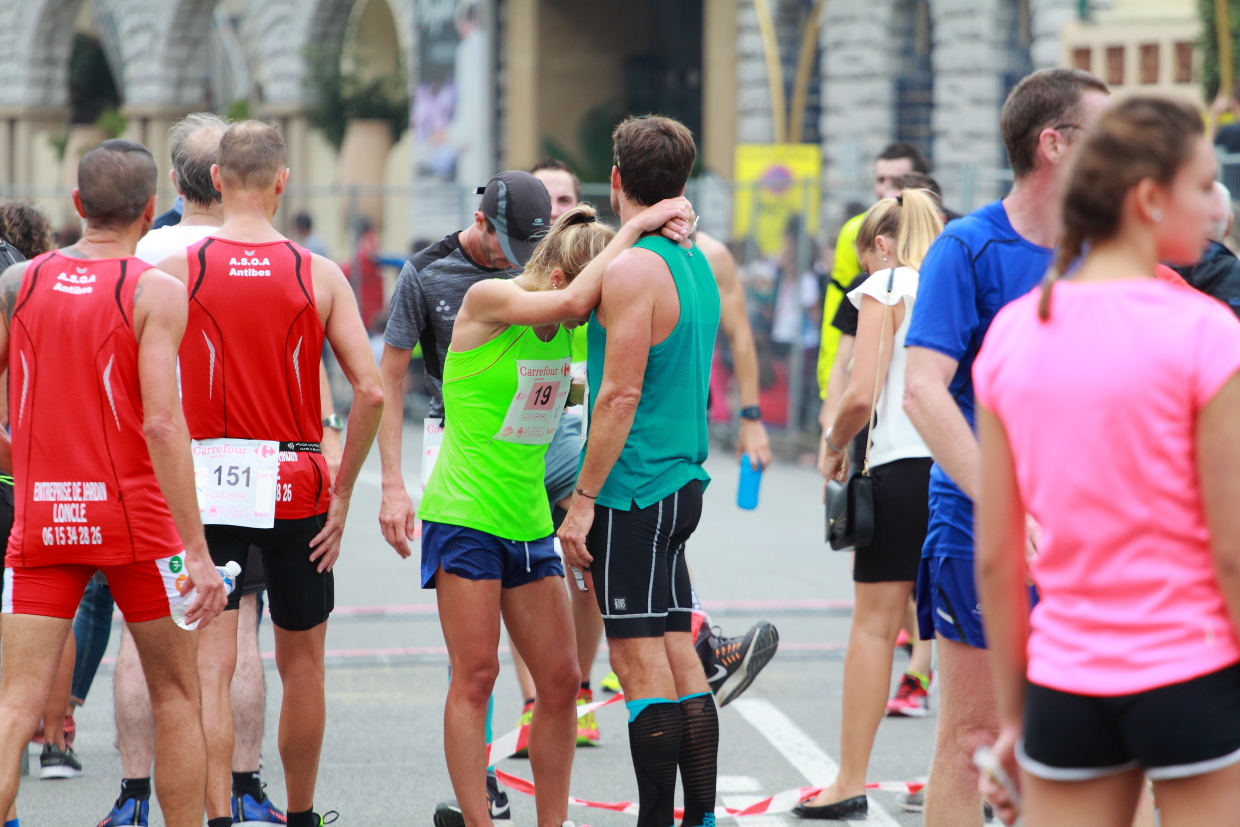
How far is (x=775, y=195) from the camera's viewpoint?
14.6m

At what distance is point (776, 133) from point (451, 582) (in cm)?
1696

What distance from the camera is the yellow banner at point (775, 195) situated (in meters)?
14.3

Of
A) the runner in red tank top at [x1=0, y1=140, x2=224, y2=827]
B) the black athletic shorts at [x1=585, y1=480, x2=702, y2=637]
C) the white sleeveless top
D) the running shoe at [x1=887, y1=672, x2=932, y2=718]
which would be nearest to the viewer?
the runner in red tank top at [x1=0, y1=140, x2=224, y2=827]

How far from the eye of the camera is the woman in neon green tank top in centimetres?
425

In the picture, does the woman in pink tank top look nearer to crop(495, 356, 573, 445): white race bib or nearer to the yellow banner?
crop(495, 356, 573, 445): white race bib

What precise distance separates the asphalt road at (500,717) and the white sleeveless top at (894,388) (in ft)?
3.83

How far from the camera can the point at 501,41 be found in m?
Result: 27.1

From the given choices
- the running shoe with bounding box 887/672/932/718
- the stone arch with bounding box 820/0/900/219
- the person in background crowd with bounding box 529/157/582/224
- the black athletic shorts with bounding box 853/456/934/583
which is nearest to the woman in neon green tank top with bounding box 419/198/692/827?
the black athletic shorts with bounding box 853/456/934/583

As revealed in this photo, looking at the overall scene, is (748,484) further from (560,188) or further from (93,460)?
(93,460)

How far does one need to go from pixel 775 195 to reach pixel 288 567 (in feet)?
35.3

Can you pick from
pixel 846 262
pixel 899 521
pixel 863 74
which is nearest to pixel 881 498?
pixel 899 521

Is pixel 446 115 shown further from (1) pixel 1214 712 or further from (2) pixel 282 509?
(1) pixel 1214 712

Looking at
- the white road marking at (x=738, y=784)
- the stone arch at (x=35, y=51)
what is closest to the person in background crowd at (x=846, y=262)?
the white road marking at (x=738, y=784)

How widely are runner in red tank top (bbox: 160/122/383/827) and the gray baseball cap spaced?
486 mm
